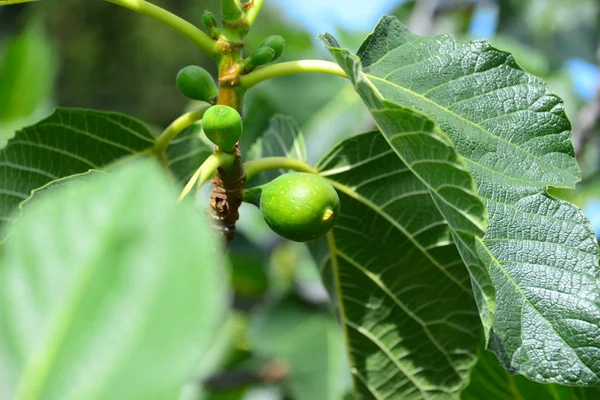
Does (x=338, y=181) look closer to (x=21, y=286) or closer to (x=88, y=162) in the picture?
(x=88, y=162)

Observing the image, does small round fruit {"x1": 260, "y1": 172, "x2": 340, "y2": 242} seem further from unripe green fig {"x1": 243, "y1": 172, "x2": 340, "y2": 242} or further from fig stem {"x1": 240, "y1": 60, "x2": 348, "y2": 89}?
fig stem {"x1": 240, "y1": 60, "x2": 348, "y2": 89}

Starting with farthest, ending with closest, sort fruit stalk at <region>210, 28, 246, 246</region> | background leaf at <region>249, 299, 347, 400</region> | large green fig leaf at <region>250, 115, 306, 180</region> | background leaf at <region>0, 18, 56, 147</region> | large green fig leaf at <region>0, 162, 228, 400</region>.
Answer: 1. background leaf at <region>0, 18, 56, 147</region>
2. background leaf at <region>249, 299, 347, 400</region>
3. large green fig leaf at <region>250, 115, 306, 180</region>
4. fruit stalk at <region>210, 28, 246, 246</region>
5. large green fig leaf at <region>0, 162, 228, 400</region>

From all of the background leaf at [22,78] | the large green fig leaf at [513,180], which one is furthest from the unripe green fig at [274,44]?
the background leaf at [22,78]

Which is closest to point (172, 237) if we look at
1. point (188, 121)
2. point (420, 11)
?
point (188, 121)

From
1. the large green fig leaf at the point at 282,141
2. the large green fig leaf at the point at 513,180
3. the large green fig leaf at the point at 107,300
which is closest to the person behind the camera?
the large green fig leaf at the point at 107,300

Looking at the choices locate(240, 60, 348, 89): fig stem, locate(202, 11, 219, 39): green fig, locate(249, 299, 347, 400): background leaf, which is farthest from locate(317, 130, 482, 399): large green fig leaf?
locate(249, 299, 347, 400): background leaf

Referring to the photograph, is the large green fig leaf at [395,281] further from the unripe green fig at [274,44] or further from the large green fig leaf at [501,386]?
the unripe green fig at [274,44]
